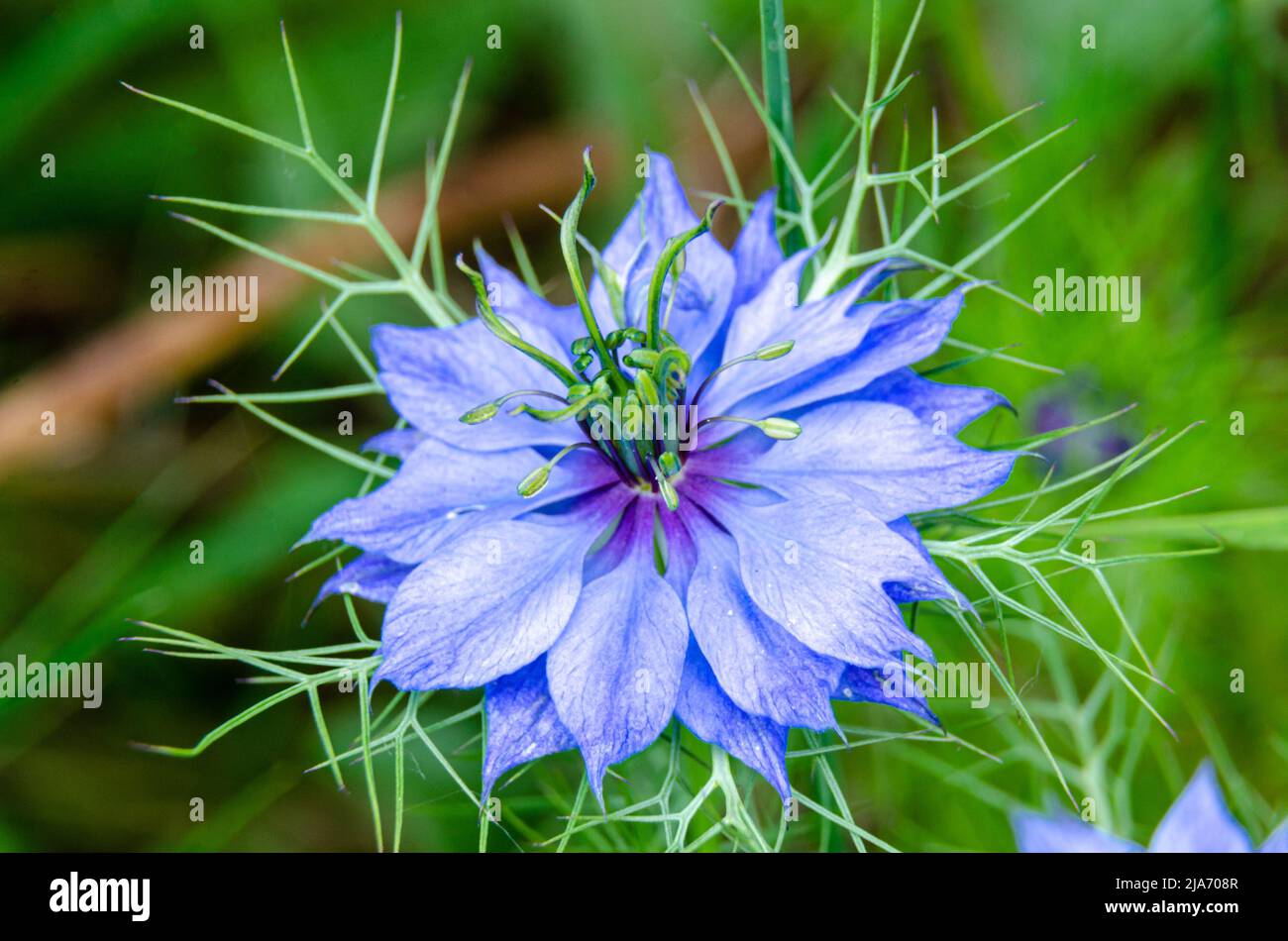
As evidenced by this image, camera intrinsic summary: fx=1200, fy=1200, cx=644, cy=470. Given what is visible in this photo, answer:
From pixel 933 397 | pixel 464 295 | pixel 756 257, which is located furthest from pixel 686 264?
pixel 464 295

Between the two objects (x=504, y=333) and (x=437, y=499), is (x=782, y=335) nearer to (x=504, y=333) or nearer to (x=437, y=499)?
(x=504, y=333)

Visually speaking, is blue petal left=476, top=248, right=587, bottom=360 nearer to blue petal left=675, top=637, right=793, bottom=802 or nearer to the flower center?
the flower center

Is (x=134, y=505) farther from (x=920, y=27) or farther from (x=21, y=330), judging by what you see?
(x=920, y=27)

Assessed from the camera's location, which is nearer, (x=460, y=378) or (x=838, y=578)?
(x=838, y=578)

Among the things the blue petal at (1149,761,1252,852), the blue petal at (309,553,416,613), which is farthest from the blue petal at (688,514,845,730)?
the blue petal at (1149,761,1252,852)

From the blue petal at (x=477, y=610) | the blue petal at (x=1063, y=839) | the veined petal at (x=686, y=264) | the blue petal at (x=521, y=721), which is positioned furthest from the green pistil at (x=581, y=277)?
the blue petal at (x=1063, y=839)

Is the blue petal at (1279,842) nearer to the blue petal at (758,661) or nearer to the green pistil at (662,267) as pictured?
the blue petal at (758,661)
